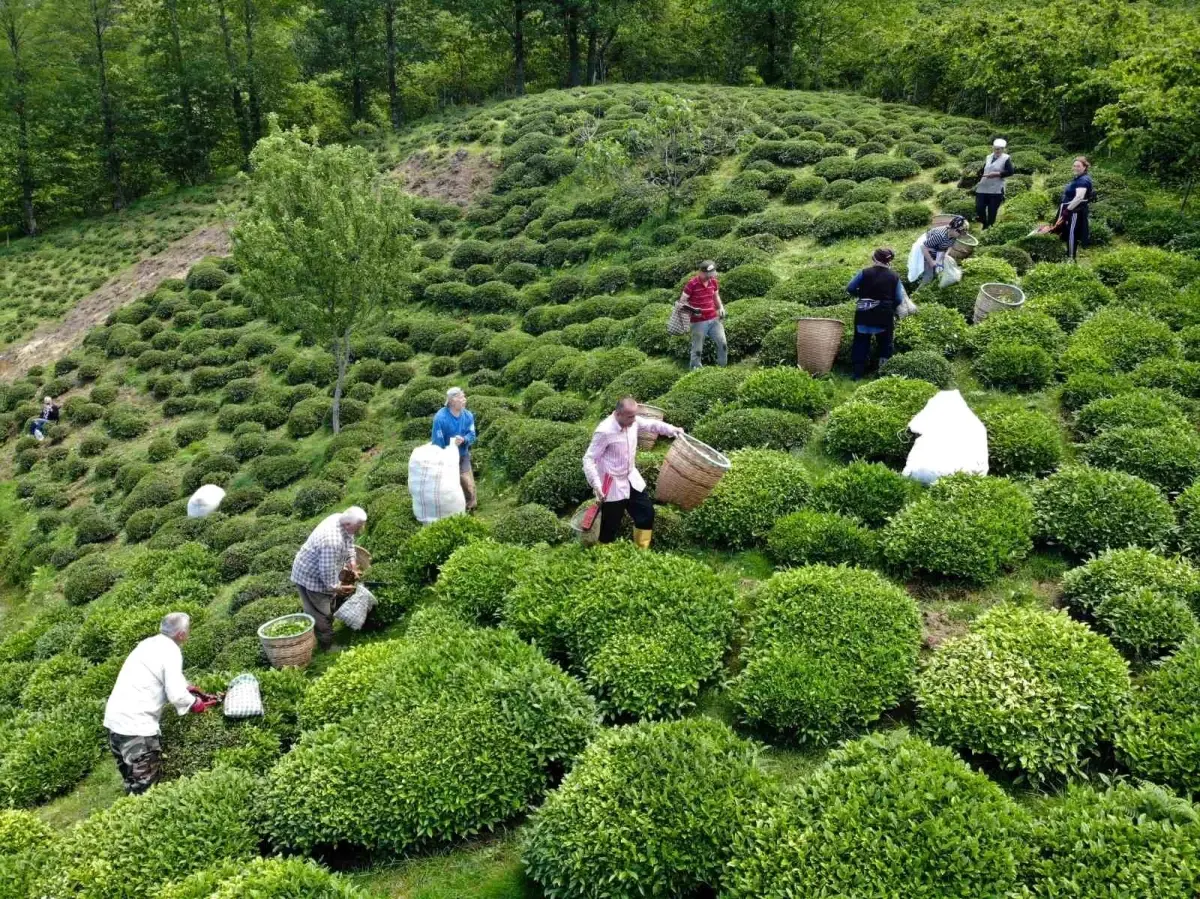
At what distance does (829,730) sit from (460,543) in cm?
554

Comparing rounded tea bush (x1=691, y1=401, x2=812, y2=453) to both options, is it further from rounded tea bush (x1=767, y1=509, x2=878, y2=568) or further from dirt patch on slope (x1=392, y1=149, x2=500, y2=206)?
dirt patch on slope (x1=392, y1=149, x2=500, y2=206)

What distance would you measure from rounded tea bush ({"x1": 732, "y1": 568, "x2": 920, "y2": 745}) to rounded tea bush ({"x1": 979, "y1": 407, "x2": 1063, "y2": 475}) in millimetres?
3290

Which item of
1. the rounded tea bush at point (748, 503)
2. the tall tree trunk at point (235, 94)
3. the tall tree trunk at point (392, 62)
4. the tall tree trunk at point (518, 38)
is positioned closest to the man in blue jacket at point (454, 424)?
the rounded tea bush at point (748, 503)

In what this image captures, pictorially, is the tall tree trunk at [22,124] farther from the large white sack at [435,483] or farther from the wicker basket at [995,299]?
the wicker basket at [995,299]

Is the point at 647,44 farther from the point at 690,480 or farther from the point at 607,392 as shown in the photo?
the point at 690,480

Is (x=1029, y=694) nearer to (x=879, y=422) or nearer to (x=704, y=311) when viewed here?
(x=879, y=422)

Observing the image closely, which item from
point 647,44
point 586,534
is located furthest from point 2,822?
point 647,44

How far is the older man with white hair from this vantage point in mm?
9703

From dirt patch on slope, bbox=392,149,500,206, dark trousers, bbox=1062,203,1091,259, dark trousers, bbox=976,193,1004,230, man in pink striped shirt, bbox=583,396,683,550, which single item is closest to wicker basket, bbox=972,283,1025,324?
dark trousers, bbox=1062,203,1091,259

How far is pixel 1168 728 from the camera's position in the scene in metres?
5.86

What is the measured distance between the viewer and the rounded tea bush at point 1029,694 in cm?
609

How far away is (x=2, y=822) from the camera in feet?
23.5

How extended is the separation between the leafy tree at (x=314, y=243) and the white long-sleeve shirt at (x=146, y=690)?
1283cm

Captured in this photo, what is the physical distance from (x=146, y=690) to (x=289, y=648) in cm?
170
